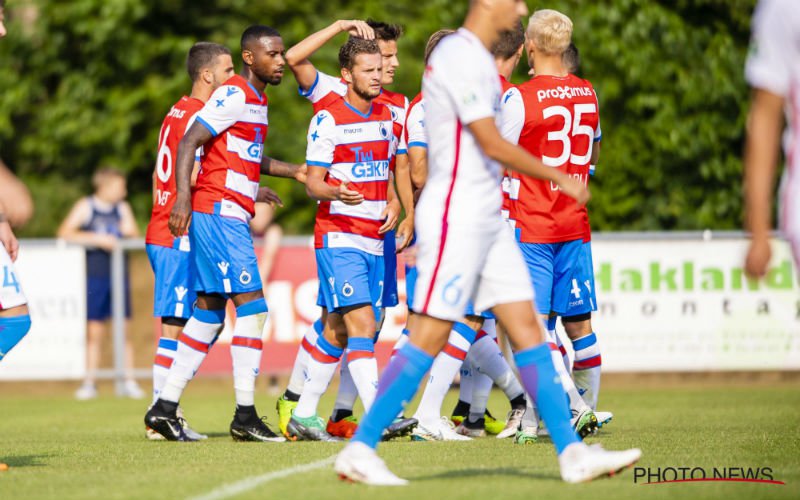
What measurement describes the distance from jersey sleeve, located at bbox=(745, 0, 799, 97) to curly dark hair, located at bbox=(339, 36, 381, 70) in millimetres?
3702

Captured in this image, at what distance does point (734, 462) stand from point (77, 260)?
942 cm

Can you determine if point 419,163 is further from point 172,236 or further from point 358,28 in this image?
point 172,236

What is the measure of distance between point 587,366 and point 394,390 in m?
3.03

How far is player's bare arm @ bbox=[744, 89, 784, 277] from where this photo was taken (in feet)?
15.1

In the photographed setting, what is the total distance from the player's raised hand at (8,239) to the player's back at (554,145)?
304cm

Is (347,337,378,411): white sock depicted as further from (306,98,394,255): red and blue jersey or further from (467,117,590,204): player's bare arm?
(467,117,590,204): player's bare arm

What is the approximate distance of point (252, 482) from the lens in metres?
5.96

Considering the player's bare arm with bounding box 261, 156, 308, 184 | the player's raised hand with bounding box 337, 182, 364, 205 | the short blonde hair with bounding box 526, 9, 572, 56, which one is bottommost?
the player's raised hand with bounding box 337, 182, 364, 205

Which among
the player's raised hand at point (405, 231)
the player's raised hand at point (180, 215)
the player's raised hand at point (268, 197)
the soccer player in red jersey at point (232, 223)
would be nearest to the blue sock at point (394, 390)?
the player's raised hand at point (405, 231)

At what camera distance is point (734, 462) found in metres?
6.59

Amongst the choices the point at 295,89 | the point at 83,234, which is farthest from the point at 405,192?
the point at 295,89

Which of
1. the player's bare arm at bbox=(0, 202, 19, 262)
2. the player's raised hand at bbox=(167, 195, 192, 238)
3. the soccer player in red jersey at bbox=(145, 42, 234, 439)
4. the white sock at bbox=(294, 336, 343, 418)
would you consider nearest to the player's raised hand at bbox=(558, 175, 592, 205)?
the player's bare arm at bbox=(0, 202, 19, 262)

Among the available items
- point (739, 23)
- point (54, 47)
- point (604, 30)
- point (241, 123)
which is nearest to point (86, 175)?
point (54, 47)

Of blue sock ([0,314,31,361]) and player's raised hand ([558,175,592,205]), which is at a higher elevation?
player's raised hand ([558,175,592,205])
